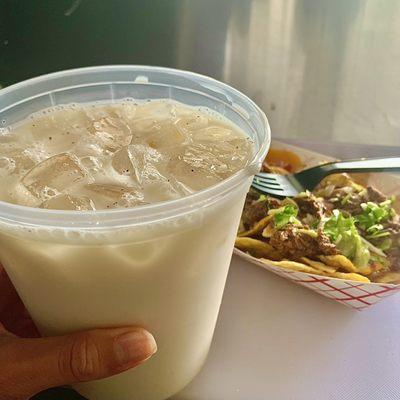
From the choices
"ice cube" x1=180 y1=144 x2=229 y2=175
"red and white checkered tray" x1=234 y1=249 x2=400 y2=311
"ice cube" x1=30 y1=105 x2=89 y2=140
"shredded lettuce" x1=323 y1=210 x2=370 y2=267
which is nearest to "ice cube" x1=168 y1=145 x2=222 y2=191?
"ice cube" x1=180 y1=144 x2=229 y2=175

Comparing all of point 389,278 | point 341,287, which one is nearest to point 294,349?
point 341,287

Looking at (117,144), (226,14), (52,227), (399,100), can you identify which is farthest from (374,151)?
(52,227)

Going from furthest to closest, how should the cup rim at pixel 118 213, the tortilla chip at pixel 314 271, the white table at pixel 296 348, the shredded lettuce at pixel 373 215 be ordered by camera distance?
the shredded lettuce at pixel 373 215 → the tortilla chip at pixel 314 271 → the white table at pixel 296 348 → the cup rim at pixel 118 213

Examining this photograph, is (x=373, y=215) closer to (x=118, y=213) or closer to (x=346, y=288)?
(x=346, y=288)

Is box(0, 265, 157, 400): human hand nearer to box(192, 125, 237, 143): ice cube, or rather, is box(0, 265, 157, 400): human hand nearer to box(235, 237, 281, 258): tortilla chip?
box(192, 125, 237, 143): ice cube

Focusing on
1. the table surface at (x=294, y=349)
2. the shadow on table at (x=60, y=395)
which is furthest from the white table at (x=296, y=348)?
the shadow on table at (x=60, y=395)

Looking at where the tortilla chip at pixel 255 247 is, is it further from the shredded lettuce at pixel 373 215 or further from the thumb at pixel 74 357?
the thumb at pixel 74 357
